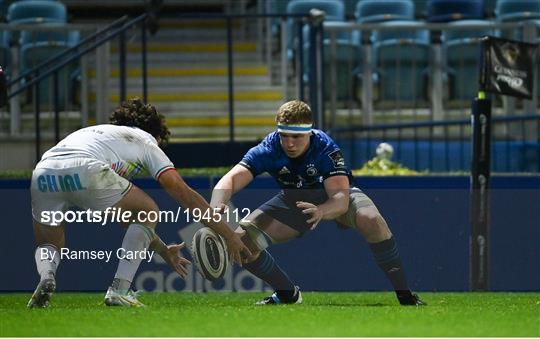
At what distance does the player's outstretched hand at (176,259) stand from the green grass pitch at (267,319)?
0.26m

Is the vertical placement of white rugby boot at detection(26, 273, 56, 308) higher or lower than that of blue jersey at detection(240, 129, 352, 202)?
lower

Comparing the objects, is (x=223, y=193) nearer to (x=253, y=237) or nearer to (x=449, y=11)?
(x=253, y=237)

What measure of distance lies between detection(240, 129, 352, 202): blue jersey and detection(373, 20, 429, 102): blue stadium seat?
4.96 meters

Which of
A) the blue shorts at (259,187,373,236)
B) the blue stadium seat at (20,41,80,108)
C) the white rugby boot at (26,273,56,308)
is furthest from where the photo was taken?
the blue stadium seat at (20,41,80,108)

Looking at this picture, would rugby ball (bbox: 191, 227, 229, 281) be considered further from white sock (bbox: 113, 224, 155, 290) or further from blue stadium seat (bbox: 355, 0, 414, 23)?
blue stadium seat (bbox: 355, 0, 414, 23)

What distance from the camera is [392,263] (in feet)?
34.6

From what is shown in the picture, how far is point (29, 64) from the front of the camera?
14.9 metres

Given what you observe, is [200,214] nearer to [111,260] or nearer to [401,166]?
[111,260]

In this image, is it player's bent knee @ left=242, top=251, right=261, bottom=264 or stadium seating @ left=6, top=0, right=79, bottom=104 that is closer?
player's bent knee @ left=242, top=251, right=261, bottom=264

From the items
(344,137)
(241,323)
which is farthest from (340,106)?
(241,323)

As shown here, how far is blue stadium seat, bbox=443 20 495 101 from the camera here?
15.5m

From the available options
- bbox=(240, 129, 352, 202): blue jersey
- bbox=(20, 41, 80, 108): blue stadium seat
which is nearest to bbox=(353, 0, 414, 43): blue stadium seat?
bbox=(20, 41, 80, 108): blue stadium seat

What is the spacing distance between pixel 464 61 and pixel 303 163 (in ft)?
18.7

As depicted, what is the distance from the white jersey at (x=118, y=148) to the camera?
9.73 meters
